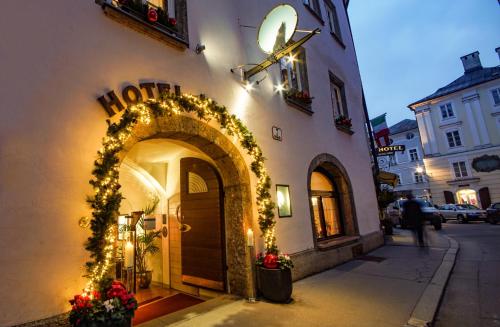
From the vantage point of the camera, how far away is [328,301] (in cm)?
453

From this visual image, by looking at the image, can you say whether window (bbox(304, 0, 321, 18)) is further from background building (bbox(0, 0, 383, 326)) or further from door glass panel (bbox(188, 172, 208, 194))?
door glass panel (bbox(188, 172, 208, 194))

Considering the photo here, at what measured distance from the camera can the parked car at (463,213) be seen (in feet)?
60.2

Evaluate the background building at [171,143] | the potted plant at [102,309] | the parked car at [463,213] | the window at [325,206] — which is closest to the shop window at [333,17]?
the background building at [171,143]

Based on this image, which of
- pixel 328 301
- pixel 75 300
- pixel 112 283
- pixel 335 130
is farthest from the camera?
pixel 335 130

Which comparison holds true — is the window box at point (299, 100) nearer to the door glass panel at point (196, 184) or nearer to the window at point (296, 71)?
the window at point (296, 71)

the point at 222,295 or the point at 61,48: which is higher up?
the point at 61,48

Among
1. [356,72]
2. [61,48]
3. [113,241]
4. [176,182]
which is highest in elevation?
[356,72]

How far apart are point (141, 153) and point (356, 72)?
10038 mm

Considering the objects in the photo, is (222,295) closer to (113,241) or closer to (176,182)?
(113,241)

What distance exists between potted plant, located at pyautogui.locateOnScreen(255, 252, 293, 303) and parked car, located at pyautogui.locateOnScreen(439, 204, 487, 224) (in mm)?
19939

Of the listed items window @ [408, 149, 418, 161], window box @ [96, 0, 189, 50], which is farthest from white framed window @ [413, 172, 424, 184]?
window box @ [96, 0, 189, 50]

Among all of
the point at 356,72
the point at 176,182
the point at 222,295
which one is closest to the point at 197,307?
the point at 222,295

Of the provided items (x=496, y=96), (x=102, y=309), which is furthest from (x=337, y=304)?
(x=496, y=96)

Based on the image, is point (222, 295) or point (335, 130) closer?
point (222, 295)
